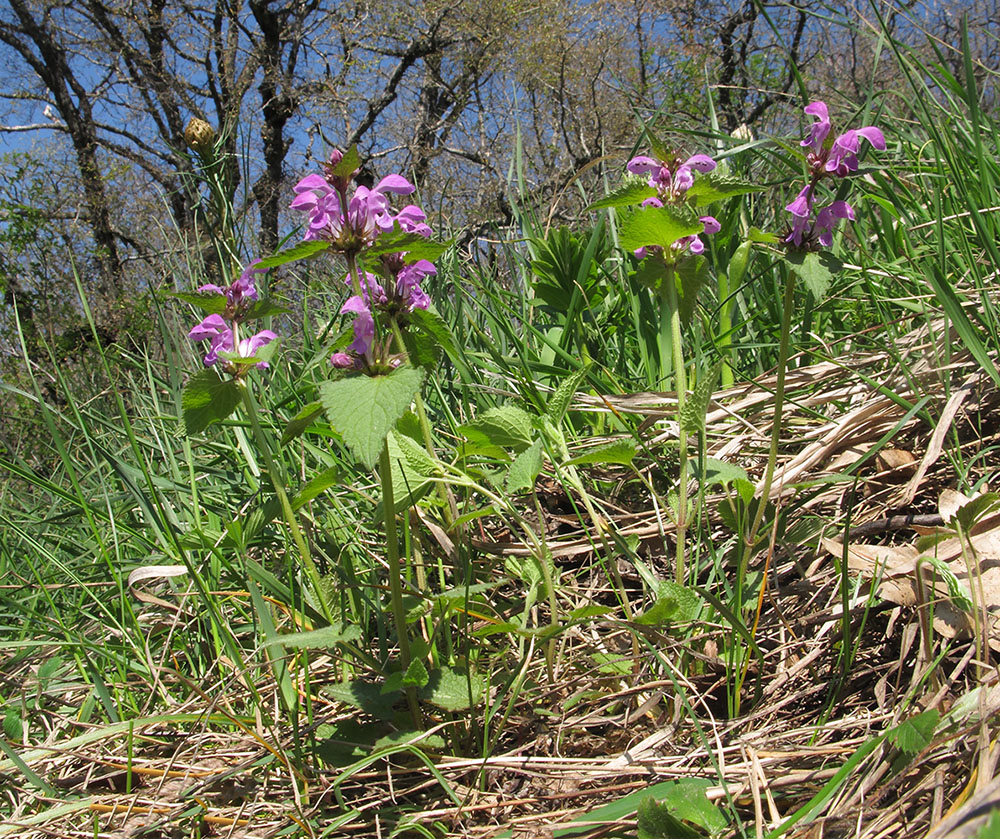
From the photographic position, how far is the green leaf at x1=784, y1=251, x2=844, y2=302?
84 centimetres

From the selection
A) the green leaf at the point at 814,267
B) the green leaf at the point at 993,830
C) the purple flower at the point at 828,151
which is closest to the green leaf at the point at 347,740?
the green leaf at the point at 993,830

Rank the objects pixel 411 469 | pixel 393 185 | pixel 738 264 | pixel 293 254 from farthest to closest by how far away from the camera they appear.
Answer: pixel 738 264 → pixel 411 469 → pixel 393 185 → pixel 293 254

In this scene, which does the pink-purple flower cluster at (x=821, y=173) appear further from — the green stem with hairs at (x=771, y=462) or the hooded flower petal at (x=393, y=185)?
the hooded flower petal at (x=393, y=185)

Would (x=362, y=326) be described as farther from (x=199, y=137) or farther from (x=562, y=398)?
(x=199, y=137)

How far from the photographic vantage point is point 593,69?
13.7 m

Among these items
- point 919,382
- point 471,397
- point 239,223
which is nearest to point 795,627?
point 919,382

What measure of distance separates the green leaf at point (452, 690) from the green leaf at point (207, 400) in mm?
441

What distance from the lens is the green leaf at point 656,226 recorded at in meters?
0.84

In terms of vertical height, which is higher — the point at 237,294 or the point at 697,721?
the point at 237,294

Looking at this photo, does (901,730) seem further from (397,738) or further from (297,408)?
(297,408)

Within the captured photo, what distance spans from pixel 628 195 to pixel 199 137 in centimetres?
97

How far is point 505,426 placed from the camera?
96 centimetres

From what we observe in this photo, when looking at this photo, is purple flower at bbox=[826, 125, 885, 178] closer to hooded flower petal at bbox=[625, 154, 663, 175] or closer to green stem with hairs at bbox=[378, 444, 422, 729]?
hooded flower petal at bbox=[625, 154, 663, 175]

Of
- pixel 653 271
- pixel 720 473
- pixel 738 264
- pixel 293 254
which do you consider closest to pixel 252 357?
pixel 293 254
